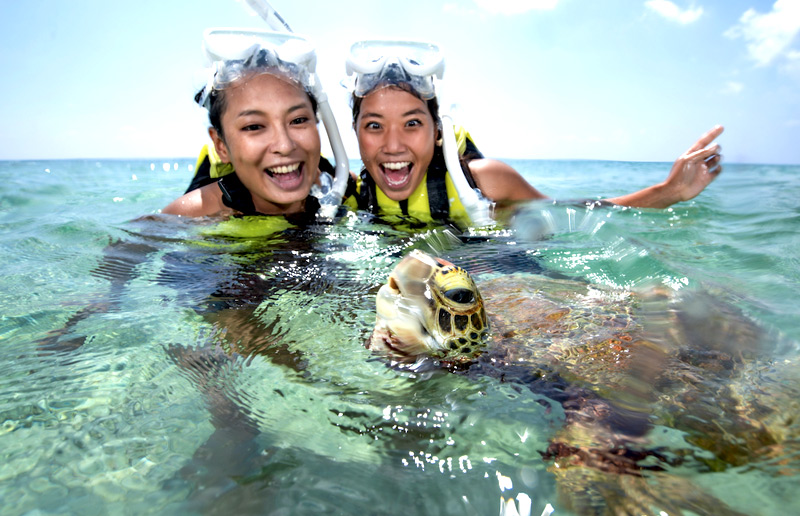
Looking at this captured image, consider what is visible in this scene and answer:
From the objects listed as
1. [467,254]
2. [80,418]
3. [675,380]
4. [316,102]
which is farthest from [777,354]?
[316,102]

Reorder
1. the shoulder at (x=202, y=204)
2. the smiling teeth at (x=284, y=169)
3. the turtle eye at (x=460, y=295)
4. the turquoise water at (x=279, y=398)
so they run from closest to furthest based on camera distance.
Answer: the turquoise water at (x=279, y=398)
the turtle eye at (x=460, y=295)
the smiling teeth at (x=284, y=169)
the shoulder at (x=202, y=204)

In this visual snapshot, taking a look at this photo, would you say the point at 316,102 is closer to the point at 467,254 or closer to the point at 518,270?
the point at 467,254

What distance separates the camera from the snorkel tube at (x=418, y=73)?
3.55 metres

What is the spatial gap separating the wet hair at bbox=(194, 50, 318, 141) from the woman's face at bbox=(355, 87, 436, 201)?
54cm

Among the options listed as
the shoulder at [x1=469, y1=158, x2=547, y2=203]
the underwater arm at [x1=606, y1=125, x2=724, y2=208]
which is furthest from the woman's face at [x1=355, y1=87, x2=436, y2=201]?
the underwater arm at [x1=606, y1=125, x2=724, y2=208]

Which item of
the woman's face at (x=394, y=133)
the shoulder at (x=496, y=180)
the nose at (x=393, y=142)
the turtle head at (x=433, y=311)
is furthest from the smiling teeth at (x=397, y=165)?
the turtle head at (x=433, y=311)

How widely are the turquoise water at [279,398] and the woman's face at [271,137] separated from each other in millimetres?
511

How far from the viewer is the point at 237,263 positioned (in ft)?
9.92

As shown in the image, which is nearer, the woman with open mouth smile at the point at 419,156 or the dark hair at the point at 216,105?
the dark hair at the point at 216,105

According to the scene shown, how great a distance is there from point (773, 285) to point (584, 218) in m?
1.88

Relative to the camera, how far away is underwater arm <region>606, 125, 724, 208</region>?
362 cm

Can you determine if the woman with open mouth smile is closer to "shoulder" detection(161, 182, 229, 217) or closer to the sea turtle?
"shoulder" detection(161, 182, 229, 217)

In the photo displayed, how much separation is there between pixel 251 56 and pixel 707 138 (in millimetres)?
3431

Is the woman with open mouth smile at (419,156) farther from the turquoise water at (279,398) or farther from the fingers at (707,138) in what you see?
the turquoise water at (279,398)
